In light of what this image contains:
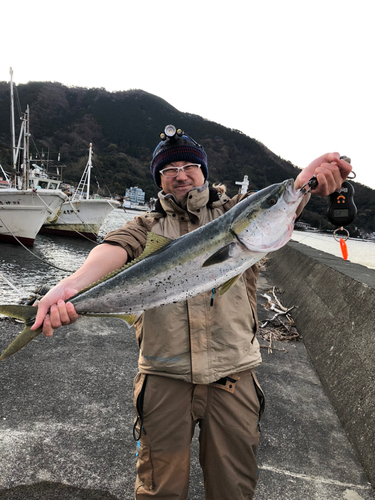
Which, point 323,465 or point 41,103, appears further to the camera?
point 41,103

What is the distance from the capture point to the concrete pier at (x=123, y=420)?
2.48 meters

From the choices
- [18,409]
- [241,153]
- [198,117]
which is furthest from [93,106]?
[18,409]

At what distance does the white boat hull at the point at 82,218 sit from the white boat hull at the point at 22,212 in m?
8.44

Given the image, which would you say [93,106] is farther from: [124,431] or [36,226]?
[124,431]

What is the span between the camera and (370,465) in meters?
2.59

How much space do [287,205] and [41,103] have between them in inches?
7601

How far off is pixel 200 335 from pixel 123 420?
1.77 metres

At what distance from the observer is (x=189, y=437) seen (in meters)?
2.13

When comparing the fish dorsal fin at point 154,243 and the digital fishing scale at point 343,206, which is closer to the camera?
the fish dorsal fin at point 154,243

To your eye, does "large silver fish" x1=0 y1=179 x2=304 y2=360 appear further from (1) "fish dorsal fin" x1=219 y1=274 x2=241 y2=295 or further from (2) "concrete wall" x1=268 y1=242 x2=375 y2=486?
(2) "concrete wall" x1=268 y1=242 x2=375 y2=486

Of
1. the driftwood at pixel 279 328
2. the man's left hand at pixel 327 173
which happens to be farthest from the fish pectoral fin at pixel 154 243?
the driftwood at pixel 279 328

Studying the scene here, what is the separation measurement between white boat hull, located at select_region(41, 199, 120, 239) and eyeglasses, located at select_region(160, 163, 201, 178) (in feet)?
105

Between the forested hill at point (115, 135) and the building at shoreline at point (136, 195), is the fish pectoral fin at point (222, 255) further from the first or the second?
the building at shoreline at point (136, 195)

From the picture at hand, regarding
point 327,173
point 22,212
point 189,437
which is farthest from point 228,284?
point 22,212
